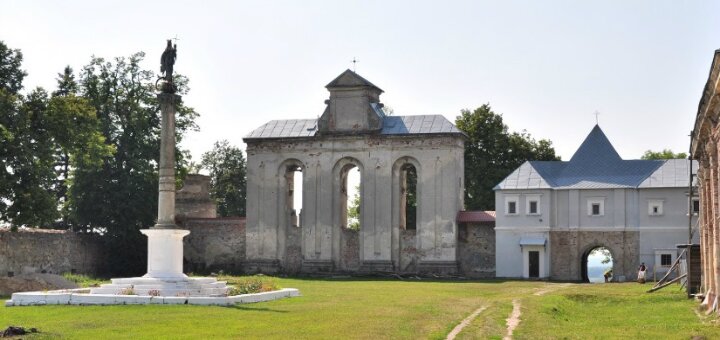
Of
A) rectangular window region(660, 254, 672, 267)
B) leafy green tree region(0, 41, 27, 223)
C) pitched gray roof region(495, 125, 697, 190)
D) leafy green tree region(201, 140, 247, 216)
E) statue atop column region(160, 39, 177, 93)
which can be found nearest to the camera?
statue atop column region(160, 39, 177, 93)

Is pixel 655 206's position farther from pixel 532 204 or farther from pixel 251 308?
pixel 251 308

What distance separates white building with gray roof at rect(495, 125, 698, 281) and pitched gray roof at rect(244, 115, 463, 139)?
4350 mm

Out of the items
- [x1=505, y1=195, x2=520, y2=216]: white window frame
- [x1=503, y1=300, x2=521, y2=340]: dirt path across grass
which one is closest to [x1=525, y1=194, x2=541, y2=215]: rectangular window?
[x1=505, y1=195, x2=520, y2=216]: white window frame

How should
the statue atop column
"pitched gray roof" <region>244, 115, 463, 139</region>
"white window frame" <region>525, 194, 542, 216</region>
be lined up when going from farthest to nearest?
"pitched gray roof" <region>244, 115, 463, 139</region>
"white window frame" <region>525, 194, 542, 216</region>
the statue atop column

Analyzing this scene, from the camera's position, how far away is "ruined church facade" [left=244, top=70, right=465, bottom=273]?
51.4 m

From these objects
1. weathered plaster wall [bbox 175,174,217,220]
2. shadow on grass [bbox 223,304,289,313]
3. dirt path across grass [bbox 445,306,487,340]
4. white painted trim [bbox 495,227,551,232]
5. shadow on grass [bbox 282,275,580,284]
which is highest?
weathered plaster wall [bbox 175,174,217,220]

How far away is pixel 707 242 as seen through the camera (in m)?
27.2

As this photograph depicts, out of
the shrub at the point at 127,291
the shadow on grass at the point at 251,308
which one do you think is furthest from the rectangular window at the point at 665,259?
the shrub at the point at 127,291

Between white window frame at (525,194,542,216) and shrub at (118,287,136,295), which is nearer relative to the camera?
shrub at (118,287,136,295)

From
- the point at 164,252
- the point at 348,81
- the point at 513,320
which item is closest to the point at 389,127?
the point at 348,81

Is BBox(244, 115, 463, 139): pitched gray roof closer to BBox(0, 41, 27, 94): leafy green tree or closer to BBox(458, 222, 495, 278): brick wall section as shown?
BBox(458, 222, 495, 278): brick wall section

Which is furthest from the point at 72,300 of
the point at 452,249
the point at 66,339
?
the point at 452,249

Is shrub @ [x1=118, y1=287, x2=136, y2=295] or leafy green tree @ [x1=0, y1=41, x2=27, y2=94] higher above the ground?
leafy green tree @ [x1=0, y1=41, x2=27, y2=94]

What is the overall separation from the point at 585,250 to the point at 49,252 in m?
24.1
